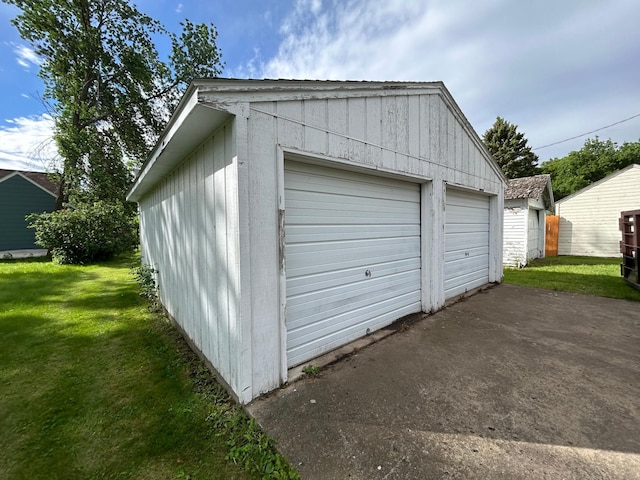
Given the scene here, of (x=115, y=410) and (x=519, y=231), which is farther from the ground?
(x=519, y=231)

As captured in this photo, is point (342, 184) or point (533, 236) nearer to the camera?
point (342, 184)

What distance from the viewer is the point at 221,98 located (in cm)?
192

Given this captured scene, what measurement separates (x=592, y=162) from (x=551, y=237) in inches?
859

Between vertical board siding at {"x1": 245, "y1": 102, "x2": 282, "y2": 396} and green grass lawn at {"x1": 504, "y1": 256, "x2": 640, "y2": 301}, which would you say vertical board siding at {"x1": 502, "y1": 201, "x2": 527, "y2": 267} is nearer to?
green grass lawn at {"x1": 504, "y1": 256, "x2": 640, "y2": 301}

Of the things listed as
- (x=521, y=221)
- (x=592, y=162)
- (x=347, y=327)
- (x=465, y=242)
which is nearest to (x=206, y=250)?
(x=347, y=327)

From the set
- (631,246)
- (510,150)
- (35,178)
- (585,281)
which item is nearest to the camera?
(631,246)

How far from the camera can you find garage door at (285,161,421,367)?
8.59 ft

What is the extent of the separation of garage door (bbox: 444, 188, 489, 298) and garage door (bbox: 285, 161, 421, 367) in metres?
1.09

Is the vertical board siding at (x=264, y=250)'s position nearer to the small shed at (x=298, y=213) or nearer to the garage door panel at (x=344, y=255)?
the small shed at (x=298, y=213)

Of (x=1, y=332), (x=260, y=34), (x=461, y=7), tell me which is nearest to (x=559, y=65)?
(x=461, y=7)

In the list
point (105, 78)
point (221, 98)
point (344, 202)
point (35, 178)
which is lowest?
point (344, 202)

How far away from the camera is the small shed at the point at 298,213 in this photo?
211cm

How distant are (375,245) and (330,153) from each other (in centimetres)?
139

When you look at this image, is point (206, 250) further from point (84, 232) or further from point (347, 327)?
point (84, 232)
